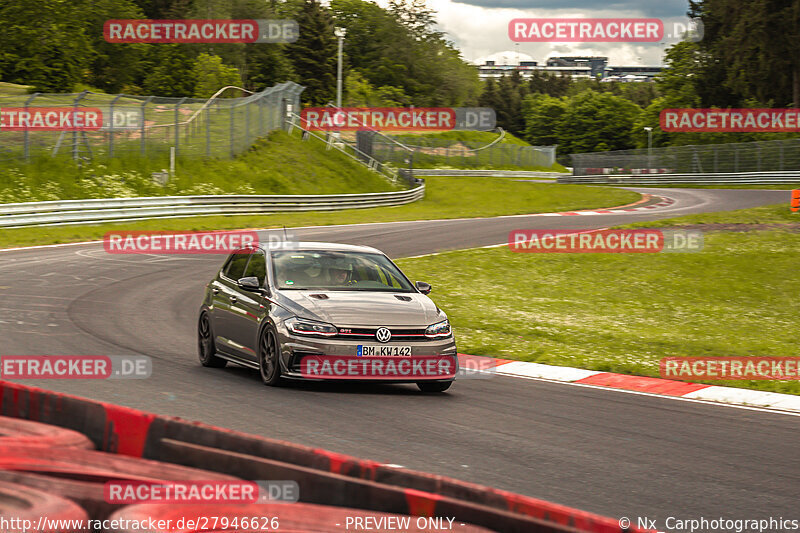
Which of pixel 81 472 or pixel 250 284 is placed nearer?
pixel 81 472

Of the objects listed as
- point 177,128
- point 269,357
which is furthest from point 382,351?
point 177,128

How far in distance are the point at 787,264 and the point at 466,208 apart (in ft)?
89.9

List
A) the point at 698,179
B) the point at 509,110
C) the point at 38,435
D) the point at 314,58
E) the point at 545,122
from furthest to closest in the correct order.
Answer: the point at 509,110, the point at 545,122, the point at 314,58, the point at 698,179, the point at 38,435

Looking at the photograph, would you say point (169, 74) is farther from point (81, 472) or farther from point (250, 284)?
point (81, 472)

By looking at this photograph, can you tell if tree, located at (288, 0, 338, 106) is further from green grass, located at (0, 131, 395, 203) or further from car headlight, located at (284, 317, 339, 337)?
car headlight, located at (284, 317, 339, 337)

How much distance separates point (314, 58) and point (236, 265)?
3803 inches

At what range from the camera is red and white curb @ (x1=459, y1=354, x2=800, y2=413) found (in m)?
11.0

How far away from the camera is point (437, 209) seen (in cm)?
4853

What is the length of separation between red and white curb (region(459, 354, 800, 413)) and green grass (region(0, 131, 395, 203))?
24.3 meters

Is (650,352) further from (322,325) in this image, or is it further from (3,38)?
(3,38)

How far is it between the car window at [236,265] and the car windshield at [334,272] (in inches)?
24.7

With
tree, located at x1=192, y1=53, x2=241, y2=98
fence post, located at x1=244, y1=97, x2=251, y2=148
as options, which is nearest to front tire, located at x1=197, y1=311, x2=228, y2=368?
fence post, located at x1=244, y1=97, x2=251, y2=148

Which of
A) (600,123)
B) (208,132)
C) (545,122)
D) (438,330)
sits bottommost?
(438,330)

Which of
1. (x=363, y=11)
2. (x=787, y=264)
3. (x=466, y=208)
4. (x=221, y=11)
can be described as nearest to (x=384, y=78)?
(x=363, y=11)
